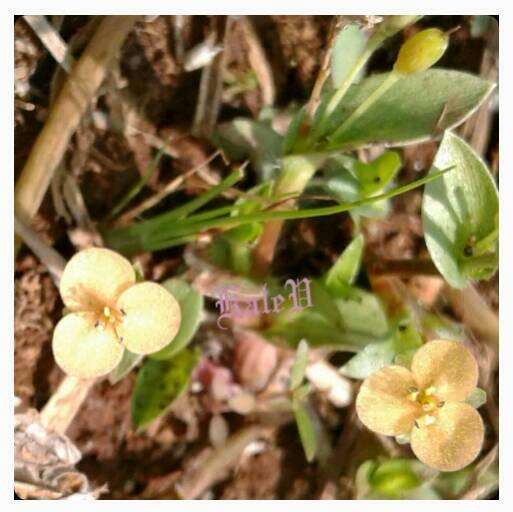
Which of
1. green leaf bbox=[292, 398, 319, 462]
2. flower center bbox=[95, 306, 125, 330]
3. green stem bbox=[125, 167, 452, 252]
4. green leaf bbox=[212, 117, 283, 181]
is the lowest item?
green leaf bbox=[292, 398, 319, 462]

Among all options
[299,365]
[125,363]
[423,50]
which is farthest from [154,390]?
[423,50]

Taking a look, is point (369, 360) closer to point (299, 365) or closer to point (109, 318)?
point (299, 365)

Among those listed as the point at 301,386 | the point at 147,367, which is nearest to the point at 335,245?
the point at 301,386

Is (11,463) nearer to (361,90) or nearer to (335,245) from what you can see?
(335,245)

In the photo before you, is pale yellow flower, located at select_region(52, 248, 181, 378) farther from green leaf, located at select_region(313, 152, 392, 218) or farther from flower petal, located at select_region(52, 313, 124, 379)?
green leaf, located at select_region(313, 152, 392, 218)

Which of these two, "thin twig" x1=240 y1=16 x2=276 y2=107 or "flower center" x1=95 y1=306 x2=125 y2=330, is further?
"thin twig" x1=240 y1=16 x2=276 y2=107

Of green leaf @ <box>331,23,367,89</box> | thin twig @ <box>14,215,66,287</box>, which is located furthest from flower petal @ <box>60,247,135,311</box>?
green leaf @ <box>331,23,367,89</box>
